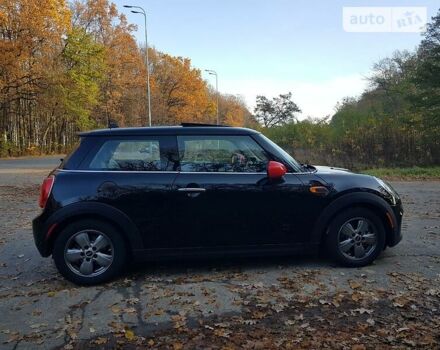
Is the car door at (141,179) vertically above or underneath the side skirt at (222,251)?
above

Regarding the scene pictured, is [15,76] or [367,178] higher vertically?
[15,76]

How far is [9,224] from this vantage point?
8.42 metres

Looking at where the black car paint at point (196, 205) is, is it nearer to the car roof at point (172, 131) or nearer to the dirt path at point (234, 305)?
the car roof at point (172, 131)

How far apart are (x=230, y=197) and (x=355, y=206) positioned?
1.46 m

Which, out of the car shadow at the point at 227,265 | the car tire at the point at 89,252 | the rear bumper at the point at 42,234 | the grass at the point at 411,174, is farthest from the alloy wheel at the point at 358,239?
the grass at the point at 411,174

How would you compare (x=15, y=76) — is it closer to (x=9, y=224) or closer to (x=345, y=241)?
(x=9, y=224)

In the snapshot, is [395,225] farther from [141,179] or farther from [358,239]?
[141,179]

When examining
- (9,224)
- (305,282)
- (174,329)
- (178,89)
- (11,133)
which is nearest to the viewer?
(174,329)

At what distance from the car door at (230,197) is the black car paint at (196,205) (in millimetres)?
11

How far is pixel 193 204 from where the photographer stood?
188 inches

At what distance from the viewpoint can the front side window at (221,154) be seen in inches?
192

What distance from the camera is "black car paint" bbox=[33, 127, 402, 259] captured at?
4.70m

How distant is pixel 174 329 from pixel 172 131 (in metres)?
2.17

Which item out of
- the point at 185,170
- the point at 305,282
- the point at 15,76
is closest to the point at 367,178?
the point at 305,282
